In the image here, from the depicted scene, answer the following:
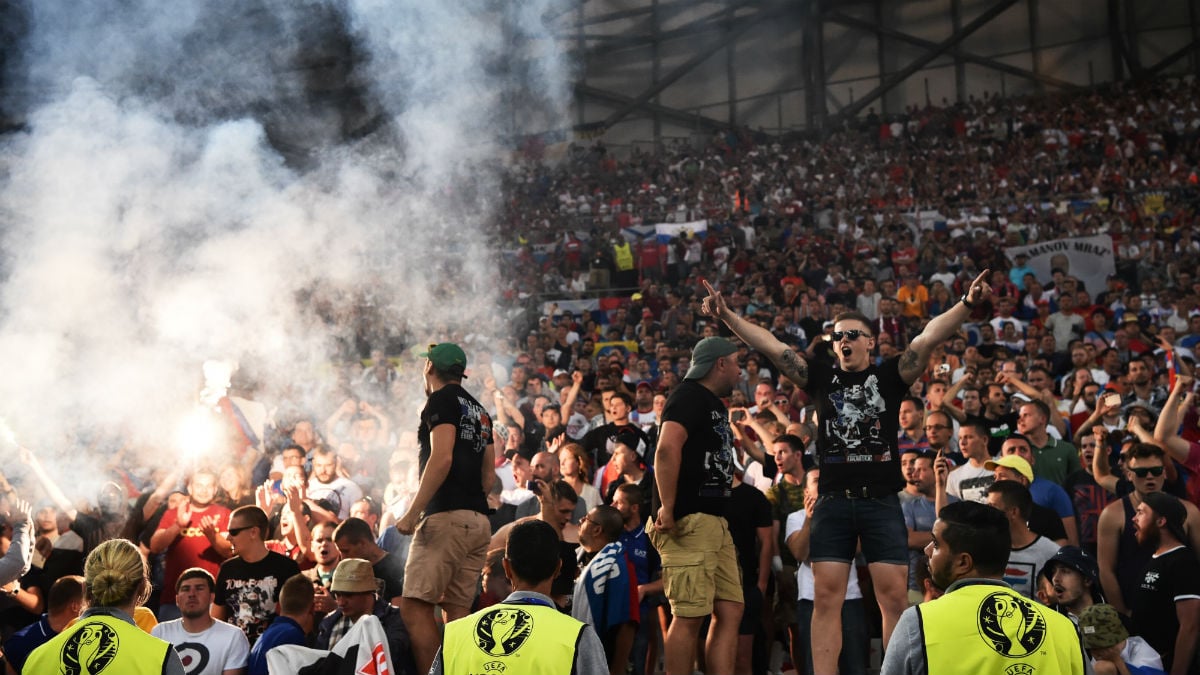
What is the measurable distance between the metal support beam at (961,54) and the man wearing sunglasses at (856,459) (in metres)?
21.7

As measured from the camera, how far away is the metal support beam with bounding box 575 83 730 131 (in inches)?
1042

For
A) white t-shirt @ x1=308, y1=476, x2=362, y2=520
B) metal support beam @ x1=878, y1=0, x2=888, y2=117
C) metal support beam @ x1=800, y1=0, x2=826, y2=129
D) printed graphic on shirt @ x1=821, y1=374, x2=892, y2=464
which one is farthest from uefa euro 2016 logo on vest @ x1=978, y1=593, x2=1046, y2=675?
metal support beam @ x1=878, y1=0, x2=888, y2=117

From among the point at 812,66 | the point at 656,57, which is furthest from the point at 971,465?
the point at 656,57

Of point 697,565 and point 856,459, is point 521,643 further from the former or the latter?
point 856,459

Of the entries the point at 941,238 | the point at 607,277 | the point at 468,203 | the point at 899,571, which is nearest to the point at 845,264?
the point at 941,238

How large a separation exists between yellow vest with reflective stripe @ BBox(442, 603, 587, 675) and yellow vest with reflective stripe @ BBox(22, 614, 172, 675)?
104cm

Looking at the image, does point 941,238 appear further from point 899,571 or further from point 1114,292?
point 899,571

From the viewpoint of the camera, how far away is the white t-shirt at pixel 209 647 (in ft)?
17.0

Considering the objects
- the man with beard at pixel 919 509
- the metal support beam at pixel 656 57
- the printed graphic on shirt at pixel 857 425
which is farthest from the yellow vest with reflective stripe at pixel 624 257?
the printed graphic on shirt at pixel 857 425

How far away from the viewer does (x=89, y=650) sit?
11.5 feet

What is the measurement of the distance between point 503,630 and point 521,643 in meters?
0.07

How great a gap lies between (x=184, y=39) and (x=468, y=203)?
788 centimetres

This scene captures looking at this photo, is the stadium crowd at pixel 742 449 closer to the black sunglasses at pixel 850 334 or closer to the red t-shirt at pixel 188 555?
the red t-shirt at pixel 188 555

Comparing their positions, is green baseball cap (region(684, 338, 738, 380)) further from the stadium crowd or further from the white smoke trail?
the white smoke trail
